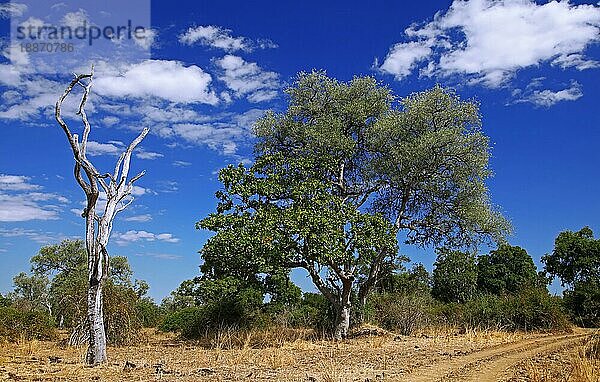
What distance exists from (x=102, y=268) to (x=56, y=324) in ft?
43.9

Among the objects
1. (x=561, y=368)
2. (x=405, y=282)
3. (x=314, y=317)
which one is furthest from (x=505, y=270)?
(x=561, y=368)

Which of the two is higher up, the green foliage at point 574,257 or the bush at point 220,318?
the green foliage at point 574,257

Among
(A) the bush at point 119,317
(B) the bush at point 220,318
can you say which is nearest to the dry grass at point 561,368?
(B) the bush at point 220,318

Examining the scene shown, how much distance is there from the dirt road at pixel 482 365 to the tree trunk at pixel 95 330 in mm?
7832

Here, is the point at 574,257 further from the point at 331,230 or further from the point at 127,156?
the point at 127,156

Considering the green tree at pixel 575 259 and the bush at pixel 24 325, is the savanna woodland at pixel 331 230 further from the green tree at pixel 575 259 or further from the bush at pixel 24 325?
the green tree at pixel 575 259

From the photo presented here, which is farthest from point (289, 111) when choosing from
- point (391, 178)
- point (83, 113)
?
point (83, 113)

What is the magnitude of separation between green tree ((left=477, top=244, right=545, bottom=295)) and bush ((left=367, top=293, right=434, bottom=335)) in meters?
16.8

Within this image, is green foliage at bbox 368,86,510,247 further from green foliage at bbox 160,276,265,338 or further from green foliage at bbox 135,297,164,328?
green foliage at bbox 135,297,164,328

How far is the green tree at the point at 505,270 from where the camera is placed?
135 ft

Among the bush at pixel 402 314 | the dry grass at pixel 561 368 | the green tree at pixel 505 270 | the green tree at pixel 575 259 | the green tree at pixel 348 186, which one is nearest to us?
the dry grass at pixel 561 368

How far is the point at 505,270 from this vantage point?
4188 cm

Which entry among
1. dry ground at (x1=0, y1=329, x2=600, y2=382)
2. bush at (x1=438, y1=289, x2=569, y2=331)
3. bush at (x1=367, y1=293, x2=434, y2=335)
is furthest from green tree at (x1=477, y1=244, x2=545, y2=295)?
dry ground at (x1=0, y1=329, x2=600, y2=382)

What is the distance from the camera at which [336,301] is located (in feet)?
73.9
